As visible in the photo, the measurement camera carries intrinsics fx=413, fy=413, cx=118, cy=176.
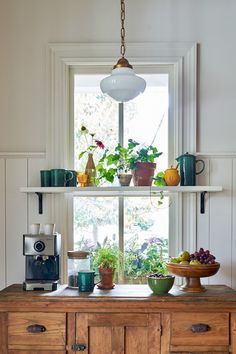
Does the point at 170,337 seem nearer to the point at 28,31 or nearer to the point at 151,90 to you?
the point at 151,90

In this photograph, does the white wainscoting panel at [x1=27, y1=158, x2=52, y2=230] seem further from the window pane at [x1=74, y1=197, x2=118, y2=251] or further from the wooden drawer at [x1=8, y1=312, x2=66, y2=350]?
the wooden drawer at [x1=8, y1=312, x2=66, y2=350]

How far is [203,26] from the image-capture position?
104 inches

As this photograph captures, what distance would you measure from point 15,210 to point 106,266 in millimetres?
710

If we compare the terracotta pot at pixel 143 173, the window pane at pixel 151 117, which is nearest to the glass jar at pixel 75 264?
the terracotta pot at pixel 143 173

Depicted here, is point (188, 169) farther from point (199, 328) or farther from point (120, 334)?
point (120, 334)

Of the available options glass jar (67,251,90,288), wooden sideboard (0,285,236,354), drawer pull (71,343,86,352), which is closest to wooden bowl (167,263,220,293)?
wooden sideboard (0,285,236,354)

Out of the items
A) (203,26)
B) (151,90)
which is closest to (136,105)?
(151,90)

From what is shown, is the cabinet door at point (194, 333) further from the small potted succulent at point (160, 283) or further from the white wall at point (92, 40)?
the white wall at point (92, 40)

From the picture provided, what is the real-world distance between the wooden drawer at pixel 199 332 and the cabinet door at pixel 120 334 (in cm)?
10

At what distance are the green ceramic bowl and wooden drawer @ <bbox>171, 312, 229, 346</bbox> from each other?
0.15 meters

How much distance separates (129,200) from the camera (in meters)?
2.72

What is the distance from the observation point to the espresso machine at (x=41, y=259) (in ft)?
7.65

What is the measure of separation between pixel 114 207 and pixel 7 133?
84cm

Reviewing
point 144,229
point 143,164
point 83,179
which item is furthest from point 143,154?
point 144,229
